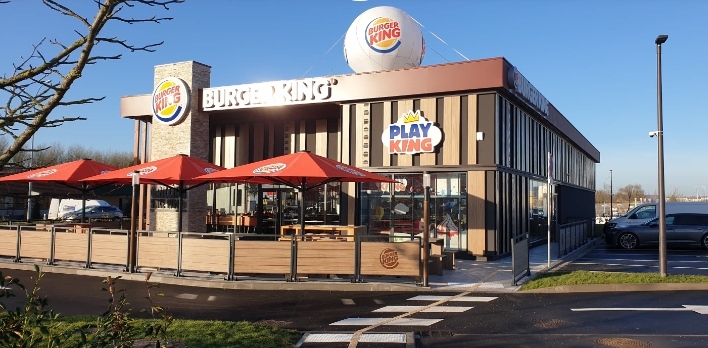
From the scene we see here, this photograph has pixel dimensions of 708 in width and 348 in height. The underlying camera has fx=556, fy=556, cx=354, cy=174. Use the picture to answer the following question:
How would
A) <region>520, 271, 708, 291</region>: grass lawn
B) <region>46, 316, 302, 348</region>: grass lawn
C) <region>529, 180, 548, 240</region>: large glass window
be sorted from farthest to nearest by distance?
1. <region>529, 180, 548, 240</region>: large glass window
2. <region>520, 271, 708, 291</region>: grass lawn
3. <region>46, 316, 302, 348</region>: grass lawn

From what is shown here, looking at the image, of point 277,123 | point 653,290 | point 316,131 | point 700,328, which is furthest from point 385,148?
point 700,328

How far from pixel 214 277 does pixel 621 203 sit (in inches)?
3495

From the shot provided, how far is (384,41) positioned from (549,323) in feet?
41.7

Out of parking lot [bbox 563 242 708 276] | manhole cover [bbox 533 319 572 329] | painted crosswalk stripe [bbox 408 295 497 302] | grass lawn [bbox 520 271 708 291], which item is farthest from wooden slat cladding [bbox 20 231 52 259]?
parking lot [bbox 563 242 708 276]

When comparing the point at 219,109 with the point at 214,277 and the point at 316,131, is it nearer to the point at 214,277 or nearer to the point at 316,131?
the point at 316,131

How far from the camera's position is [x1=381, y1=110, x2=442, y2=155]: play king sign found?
17.2m

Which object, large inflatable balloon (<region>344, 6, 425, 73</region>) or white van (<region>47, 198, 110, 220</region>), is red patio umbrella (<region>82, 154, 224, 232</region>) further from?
white van (<region>47, 198, 110, 220</region>)

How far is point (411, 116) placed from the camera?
17.6 meters

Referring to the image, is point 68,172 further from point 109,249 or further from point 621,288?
point 621,288

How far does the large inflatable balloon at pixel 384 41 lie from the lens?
19156 mm

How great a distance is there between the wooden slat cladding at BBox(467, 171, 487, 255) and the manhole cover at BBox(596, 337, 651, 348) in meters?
8.91

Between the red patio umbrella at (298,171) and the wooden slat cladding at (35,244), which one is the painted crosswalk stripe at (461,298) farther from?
the wooden slat cladding at (35,244)

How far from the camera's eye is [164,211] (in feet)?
68.8

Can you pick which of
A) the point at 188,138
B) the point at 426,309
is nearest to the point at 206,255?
the point at 426,309
